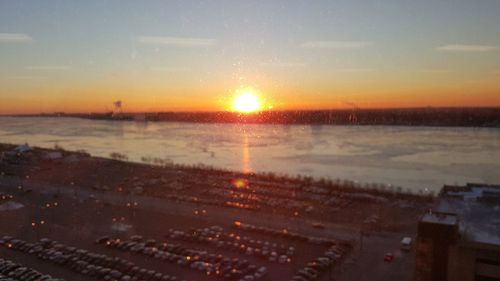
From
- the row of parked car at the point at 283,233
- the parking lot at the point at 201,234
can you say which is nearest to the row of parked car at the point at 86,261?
the parking lot at the point at 201,234

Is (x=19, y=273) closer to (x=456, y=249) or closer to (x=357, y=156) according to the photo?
(x=456, y=249)

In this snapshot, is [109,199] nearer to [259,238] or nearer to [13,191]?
[13,191]

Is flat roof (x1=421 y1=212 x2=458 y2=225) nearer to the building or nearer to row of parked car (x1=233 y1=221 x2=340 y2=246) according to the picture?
the building

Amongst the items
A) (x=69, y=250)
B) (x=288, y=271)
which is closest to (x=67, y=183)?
(x=69, y=250)

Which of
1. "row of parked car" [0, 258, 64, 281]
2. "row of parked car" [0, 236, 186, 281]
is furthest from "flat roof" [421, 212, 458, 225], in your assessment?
"row of parked car" [0, 258, 64, 281]

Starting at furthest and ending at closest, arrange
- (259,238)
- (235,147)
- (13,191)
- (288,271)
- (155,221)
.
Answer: (235,147) → (13,191) → (155,221) → (259,238) → (288,271)

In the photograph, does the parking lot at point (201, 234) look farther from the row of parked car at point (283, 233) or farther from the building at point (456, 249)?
the building at point (456, 249)
